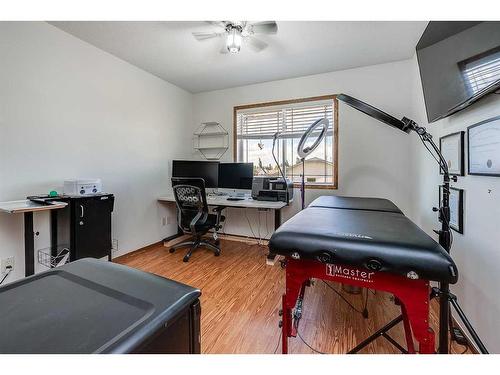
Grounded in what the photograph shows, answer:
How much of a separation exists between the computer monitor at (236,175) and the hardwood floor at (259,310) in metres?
1.00

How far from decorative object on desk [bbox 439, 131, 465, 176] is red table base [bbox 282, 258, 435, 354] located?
3.51 ft

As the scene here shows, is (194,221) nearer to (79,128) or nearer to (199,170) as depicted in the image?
(199,170)

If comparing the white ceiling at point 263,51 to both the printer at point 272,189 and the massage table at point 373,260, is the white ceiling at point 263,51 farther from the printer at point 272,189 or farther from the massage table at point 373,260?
the massage table at point 373,260

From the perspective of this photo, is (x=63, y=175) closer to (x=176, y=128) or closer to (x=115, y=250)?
(x=115, y=250)

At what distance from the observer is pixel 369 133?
9.25 ft

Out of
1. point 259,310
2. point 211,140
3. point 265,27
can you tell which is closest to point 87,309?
point 259,310

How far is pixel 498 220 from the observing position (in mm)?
1145

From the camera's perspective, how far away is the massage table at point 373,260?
83cm

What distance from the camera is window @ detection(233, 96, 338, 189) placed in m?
3.05

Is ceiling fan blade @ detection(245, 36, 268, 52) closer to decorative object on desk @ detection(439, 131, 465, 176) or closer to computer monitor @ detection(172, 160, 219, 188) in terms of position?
computer monitor @ detection(172, 160, 219, 188)

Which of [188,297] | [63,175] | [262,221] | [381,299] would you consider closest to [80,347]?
[188,297]

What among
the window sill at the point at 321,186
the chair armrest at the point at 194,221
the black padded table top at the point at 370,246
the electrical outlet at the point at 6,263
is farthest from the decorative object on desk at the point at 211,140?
the black padded table top at the point at 370,246

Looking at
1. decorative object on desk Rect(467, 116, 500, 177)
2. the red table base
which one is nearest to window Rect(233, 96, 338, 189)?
decorative object on desk Rect(467, 116, 500, 177)
